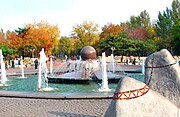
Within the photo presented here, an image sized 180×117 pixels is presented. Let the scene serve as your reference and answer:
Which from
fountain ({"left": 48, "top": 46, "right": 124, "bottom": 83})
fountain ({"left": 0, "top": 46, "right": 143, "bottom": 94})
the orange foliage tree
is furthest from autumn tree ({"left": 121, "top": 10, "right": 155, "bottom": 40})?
fountain ({"left": 0, "top": 46, "right": 143, "bottom": 94})

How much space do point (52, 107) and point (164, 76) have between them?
451cm

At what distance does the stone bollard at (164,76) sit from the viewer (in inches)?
177

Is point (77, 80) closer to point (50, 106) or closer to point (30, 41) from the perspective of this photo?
point (50, 106)

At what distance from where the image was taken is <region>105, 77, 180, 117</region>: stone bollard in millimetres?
3613

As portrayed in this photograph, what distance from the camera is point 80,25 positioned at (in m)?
70.1

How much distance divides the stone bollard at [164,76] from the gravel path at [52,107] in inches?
113

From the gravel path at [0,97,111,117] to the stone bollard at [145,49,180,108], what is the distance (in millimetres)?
2869

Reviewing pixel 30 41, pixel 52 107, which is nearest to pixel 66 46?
pixel 30 41

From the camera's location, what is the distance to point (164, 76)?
15.0 feet

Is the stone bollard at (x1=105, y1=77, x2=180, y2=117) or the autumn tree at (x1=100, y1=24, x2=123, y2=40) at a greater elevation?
the autumn tree at (x1=100, y1=24, x2=123, y2=40)

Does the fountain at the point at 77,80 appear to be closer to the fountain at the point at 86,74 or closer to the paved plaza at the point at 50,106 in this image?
the fountain at the point at 86,74

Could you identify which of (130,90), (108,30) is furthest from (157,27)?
(130,90)

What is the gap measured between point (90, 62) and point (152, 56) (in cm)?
1425

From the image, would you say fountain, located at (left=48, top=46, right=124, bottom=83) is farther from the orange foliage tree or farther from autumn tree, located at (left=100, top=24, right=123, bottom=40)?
autumn tree, located at (left=100, top=24, right=123, bottom=40)
